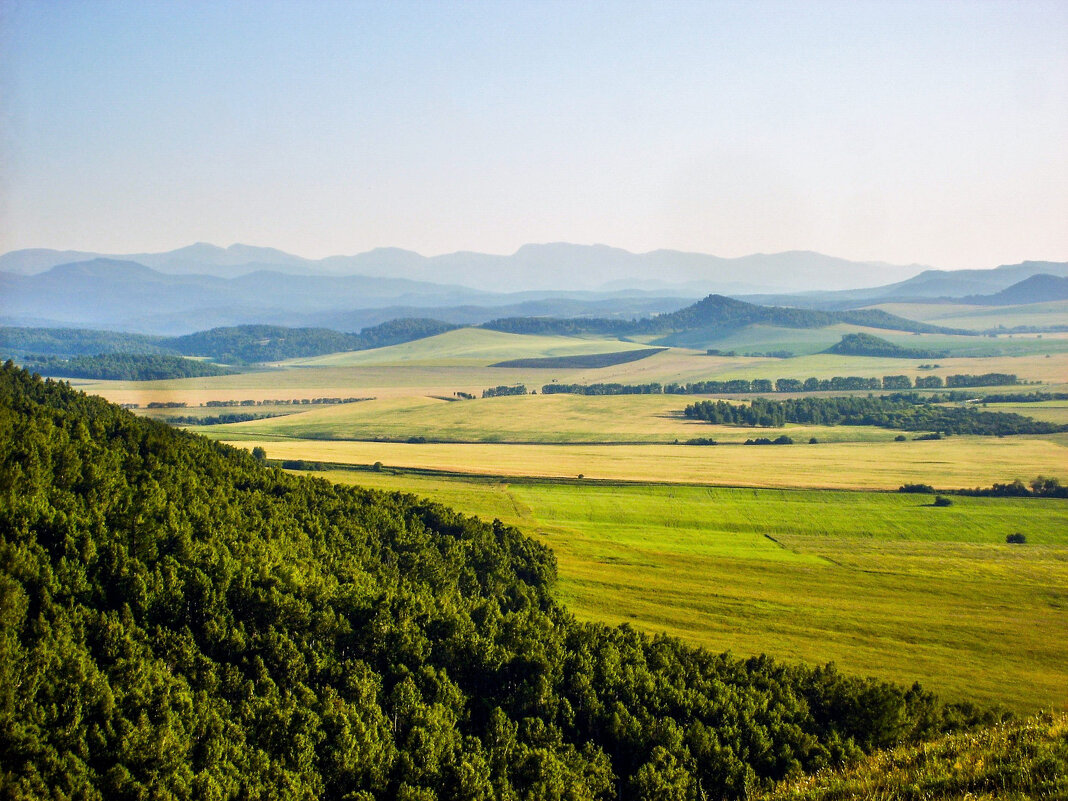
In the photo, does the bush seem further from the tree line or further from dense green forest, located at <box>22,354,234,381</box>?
dense green forest, located at <box>22,354,234,381</box>

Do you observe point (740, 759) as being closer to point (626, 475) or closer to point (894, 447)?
point (626, 475)

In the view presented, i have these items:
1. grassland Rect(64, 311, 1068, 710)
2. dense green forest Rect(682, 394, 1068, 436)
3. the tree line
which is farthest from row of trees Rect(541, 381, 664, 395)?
grassland Rect(64, 311, 1068, 710)

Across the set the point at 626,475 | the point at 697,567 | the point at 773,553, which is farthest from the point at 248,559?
the point at 626,475

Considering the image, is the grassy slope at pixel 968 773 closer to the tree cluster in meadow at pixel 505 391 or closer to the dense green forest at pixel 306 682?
the dense green forest at pixel 306 682

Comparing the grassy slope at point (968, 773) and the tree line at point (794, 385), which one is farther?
the tree line at point (794, 385)

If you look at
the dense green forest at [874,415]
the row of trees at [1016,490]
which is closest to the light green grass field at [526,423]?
the dense green forest at [874,415]

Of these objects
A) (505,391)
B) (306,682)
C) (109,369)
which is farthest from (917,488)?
(109,369)
